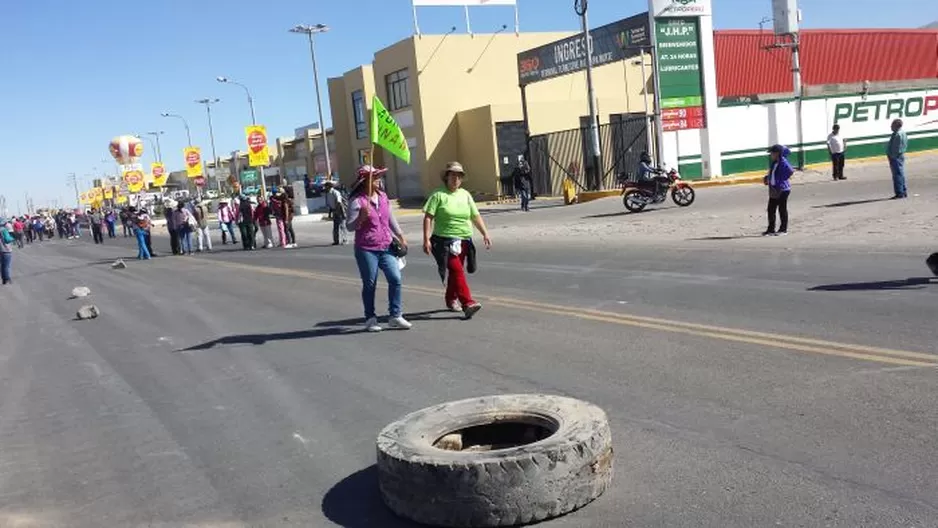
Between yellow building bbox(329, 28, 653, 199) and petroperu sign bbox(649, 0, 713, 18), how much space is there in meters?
11.8

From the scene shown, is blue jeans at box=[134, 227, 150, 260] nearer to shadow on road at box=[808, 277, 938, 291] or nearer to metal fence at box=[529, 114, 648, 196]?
metal fence at box=[529, 114, 648, 196]

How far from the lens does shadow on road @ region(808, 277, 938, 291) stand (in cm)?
879

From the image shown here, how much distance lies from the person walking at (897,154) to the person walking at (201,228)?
2109 cm

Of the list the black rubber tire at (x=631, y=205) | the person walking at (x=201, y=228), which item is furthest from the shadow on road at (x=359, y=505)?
the person walking at (x=201, y=228)

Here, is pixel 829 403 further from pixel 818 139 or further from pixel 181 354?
pixel 818 139

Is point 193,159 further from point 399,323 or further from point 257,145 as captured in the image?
point 399,323

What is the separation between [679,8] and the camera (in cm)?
2845

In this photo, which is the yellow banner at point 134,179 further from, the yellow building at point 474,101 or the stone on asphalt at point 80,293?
the stone on asphalt at point 80,293

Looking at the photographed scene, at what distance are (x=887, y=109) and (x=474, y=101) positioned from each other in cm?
2073

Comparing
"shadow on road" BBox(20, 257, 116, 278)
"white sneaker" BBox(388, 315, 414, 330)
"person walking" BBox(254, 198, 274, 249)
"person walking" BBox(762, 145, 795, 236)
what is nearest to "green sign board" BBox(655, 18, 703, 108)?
"person walking" BBox(254, 198, 274, 249)

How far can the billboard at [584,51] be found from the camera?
2886 cm

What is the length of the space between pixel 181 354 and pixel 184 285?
27.8 ft

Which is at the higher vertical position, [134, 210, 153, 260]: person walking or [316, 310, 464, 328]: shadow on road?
[134, 210, 153, 260]: person walking

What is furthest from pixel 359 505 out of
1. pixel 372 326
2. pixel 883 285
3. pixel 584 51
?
pixel 584 51
